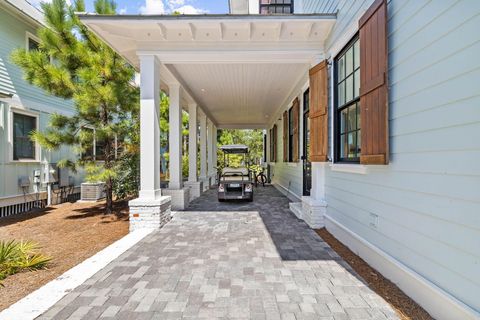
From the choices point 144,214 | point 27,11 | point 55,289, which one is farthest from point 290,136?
point 27,11

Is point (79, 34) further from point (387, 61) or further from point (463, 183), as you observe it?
point (463, 183)

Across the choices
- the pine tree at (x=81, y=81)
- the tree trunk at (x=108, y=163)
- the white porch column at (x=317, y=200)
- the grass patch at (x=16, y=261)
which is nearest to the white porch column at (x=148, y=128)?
the pine tree at (x=81, y=81)

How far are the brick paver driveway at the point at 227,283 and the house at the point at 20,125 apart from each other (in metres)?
5.62

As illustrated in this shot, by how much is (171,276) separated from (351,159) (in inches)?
122

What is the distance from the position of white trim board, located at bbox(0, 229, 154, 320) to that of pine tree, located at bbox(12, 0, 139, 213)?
299 centimetres

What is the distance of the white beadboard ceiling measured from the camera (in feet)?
20.9

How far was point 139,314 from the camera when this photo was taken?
233cm

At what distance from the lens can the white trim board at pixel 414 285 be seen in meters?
1.98

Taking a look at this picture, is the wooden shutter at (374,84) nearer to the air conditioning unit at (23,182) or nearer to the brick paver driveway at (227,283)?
the brick paver driveway at (227,283)

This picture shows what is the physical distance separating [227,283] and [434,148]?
7.93 feet

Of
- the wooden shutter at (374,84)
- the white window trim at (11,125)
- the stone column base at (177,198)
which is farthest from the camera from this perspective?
the white window trim at (11,125)

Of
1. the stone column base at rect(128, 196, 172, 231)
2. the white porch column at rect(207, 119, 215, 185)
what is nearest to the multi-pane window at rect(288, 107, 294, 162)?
the stone column base at rect(128, 196, 172, 231)

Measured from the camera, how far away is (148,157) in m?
5.24

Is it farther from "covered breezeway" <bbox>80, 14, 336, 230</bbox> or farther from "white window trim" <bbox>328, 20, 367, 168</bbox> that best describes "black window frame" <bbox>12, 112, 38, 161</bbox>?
"white window trim" <bbox>328, 20, 367, 168</bbox>
